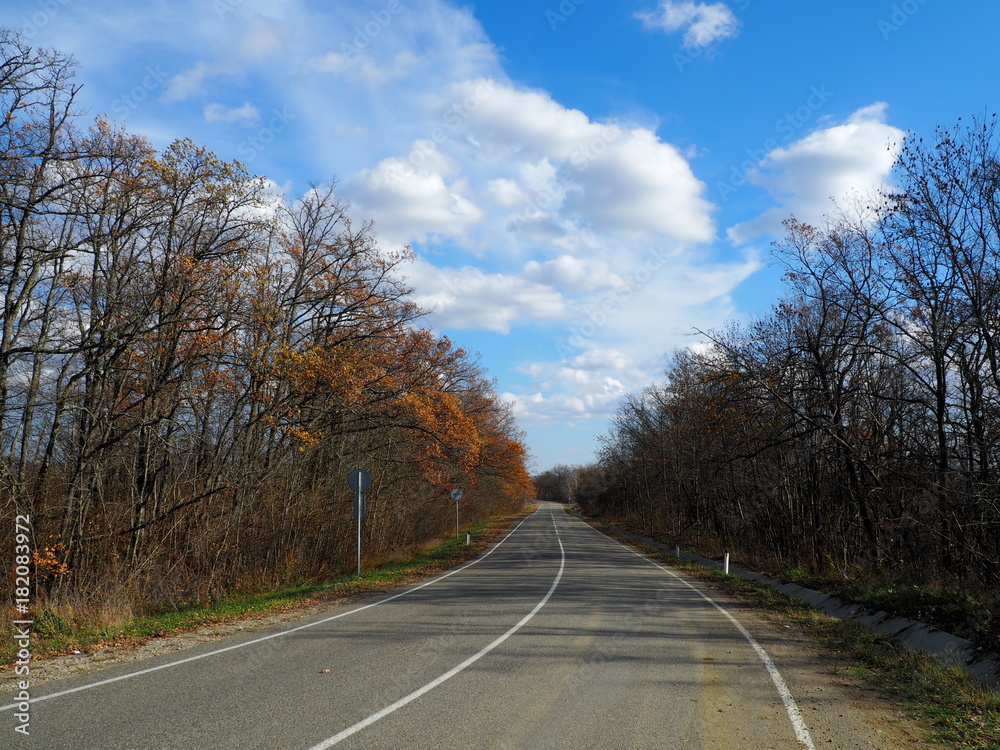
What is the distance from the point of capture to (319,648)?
8.43 m

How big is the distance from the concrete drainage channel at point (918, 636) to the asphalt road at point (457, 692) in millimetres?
1881

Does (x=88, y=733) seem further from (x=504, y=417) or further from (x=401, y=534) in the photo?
(x=504, y=417)

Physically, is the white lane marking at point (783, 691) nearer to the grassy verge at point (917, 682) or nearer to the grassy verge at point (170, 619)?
the grassy verge at point (917, 682)

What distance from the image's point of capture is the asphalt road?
17.0ft

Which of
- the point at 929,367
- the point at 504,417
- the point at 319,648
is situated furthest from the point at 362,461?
the point at 504,417

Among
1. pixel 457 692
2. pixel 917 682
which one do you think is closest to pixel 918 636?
pixel 917 682

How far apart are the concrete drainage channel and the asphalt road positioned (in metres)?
1.88

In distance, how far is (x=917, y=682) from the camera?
7.38 metres

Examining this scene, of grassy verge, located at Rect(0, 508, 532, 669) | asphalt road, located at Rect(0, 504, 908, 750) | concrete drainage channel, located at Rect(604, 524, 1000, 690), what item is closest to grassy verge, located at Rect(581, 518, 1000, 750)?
concrete drainage channel, located at Rect(604, 524, 1000, 690)

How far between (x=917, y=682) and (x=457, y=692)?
5513 millimetres

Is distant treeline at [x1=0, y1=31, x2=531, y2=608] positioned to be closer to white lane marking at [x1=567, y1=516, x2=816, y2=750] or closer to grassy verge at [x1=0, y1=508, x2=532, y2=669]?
grassy verge at [x1=0, y1=508, x2=532, y2=669]

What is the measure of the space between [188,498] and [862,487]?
17226 mm

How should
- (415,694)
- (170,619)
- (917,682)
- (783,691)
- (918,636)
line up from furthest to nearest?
(170,619), (918,636), (917,682), (783,691), (415,694)

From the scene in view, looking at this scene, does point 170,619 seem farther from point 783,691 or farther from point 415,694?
point 783,691
